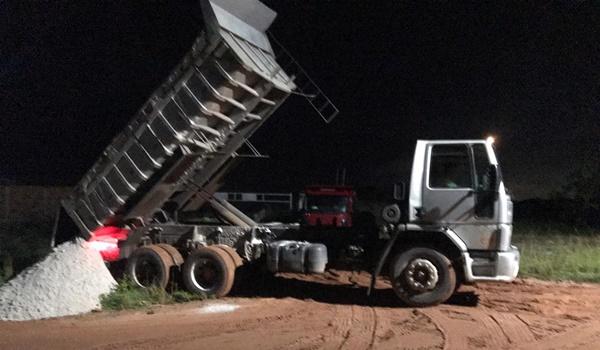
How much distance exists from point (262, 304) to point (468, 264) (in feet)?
11.3

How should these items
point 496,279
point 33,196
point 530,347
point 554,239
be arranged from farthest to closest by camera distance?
point 33,196
point 554,239
point 496,279
point 530,347

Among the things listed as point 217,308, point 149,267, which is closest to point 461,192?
point 217,308

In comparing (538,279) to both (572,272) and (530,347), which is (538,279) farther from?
(530,347)

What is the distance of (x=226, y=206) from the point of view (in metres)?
12.7

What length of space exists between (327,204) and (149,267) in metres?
6.07

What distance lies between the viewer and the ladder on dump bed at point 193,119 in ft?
35.0

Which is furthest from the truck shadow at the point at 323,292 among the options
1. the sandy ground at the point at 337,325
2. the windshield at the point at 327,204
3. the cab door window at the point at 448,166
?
the windshield at the point at 327,204

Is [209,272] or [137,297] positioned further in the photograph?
[209,272]

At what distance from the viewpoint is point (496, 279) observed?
34.2 ft

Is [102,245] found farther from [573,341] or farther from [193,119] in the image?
[573,341]

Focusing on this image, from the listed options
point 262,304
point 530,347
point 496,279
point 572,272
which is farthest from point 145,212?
point 572,272

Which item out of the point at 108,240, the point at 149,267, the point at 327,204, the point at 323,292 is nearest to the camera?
the point at 149,267

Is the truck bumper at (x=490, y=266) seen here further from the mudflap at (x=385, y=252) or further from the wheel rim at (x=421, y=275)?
the mudflap at (x=385, y=252)

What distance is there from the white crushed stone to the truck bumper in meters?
3.79
